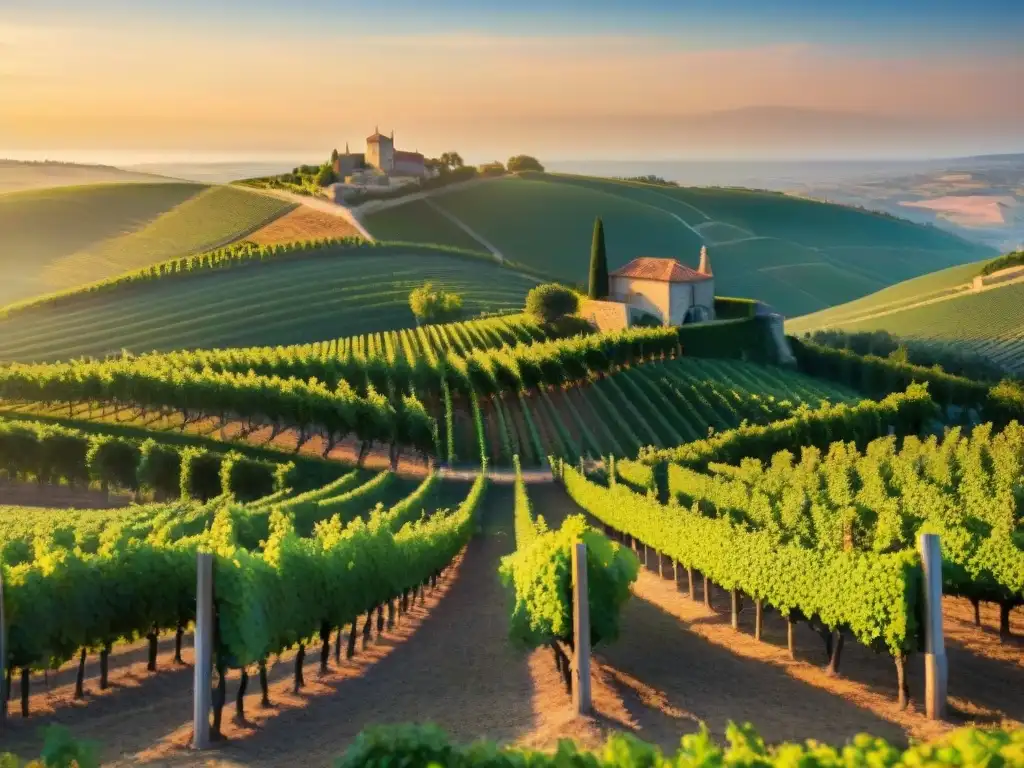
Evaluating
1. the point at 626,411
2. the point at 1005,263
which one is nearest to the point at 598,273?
the point at 626,411

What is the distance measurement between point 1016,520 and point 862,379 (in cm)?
4393

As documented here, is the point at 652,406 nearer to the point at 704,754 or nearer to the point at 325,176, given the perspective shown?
the point at 704,754

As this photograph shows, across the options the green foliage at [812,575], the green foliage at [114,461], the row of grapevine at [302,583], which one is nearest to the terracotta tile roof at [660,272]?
the green foliage at [114,461]

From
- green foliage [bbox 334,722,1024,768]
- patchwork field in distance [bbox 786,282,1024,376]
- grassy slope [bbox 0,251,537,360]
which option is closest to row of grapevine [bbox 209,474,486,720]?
green foliage [bbox 334,722,1024,768]

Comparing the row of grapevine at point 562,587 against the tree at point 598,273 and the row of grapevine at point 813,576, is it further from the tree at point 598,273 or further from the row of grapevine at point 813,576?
the tree at point 598,273

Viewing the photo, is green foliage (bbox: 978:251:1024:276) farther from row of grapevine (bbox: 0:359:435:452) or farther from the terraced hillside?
row of grapevine (bbox: 0:359:435:452)

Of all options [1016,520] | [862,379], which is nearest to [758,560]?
[1016,520]

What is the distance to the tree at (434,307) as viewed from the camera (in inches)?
2736

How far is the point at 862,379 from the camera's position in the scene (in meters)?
62.4

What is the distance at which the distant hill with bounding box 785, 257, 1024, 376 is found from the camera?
74812 mm

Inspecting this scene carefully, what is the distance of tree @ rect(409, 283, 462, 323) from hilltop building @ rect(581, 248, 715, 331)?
36.0 ft

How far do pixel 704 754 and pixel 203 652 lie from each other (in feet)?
27.0

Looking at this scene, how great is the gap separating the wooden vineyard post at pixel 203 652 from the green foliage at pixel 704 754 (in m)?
5.77

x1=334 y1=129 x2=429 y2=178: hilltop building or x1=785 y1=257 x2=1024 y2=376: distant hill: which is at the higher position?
x1=334 y1=129 x2=429 y2=178: hilltop building
